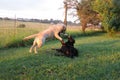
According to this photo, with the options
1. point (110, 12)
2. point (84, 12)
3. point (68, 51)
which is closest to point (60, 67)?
point (68, 51)

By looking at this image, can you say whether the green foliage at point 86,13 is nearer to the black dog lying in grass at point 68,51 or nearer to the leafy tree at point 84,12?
the leafy tree at point 84,12

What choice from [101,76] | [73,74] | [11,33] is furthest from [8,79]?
[11,33]

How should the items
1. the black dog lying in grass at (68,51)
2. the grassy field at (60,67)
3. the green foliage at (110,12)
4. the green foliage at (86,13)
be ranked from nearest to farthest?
1. the grassy field at (60,67)
2. the black dog lying in grass at (68,51)
3. the green foliage at (110,12)
4. the green foliage at (86,13)

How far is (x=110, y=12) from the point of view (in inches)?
896

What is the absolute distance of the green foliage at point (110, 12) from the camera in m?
22.6

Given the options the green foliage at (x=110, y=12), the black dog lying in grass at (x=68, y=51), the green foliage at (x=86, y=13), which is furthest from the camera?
the green foliage at (x=86, y=13)

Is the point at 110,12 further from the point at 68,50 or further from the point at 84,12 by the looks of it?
the point at 68,50

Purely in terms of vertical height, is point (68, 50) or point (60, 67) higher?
point (68, 50)

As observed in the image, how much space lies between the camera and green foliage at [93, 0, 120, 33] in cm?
2259

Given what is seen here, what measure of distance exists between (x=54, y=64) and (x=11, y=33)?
30.9 feet

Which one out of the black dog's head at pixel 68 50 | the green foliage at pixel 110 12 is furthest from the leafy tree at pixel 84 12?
the black dog's head at pixel 68 50

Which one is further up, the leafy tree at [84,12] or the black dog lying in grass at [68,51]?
the leafy tree at [84,12]

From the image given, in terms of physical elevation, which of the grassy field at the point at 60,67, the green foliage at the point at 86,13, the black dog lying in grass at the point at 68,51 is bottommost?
the grassy field at the point at 60,67

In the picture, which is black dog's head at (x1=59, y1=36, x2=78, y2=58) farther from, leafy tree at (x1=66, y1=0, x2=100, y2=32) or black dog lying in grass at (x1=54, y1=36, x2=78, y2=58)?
leafy tree at (x1=66, y1=0, x2=100, y2=32)
